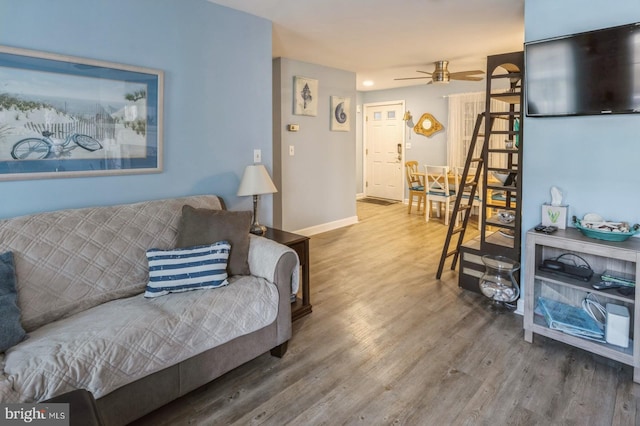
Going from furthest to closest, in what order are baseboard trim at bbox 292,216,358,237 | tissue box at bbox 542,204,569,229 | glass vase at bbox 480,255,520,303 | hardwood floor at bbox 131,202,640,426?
baseboard trim at bbox 292,216,358,237 → glass vase at bbox 480,255,520,303 → tissue box at bbox 542,204,569,229 → hardwood floor at bbox 131,202,640,426

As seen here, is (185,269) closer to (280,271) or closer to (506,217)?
(280,271)

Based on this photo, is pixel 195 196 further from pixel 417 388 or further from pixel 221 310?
pixel 417 388

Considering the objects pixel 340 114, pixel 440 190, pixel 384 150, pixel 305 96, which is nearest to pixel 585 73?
pixel 305 96

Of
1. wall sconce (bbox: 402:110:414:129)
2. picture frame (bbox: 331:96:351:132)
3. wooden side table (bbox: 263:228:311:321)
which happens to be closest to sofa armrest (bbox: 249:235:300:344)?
wooden side table (bbox: 263:228:311:321)

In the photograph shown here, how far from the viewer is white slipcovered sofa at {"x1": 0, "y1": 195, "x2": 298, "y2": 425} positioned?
4.85 feet

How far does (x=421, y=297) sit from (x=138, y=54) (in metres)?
2.76

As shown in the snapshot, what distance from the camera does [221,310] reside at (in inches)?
75.2

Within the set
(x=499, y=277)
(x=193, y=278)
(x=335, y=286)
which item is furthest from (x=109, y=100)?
(x=499, y=277)

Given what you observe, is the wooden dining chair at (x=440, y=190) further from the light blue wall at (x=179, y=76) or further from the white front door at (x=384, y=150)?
the light blue wall at (x=179, y=76)

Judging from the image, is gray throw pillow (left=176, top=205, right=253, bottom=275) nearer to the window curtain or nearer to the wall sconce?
the window curtain

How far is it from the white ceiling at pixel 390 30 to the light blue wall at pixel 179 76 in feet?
1.09

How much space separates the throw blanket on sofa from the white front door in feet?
19.6

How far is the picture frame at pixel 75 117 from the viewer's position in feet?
6.56

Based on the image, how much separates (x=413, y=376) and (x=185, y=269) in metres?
1.41
